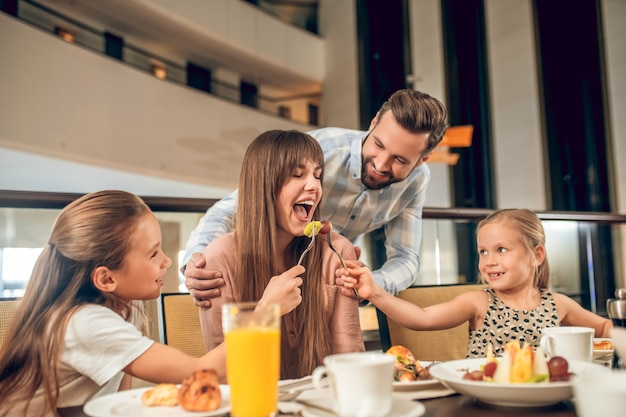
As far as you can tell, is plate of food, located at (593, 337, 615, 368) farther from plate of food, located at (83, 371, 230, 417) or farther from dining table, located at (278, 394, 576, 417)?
plate of food, located at (83, 371, 230, 417)

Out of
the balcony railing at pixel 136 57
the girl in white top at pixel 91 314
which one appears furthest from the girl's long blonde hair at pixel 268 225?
the balcony railing at pixel 136 57

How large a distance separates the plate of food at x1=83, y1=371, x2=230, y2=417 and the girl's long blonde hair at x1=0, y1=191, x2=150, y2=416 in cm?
26

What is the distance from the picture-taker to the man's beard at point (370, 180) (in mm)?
2242

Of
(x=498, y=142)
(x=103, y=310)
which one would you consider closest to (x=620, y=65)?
(x=498, y=142)

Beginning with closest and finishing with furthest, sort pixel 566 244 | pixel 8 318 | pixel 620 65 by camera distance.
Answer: pixel 8 318, pixel 566 244, pixel 620 65

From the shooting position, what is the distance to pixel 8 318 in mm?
1379

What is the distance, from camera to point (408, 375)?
42.8 inches

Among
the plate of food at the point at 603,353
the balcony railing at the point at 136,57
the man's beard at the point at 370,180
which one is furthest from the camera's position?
the balcony railing at the point at 136,57

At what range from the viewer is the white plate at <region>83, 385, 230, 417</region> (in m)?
0.84

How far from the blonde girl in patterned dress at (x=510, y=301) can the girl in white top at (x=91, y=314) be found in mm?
730

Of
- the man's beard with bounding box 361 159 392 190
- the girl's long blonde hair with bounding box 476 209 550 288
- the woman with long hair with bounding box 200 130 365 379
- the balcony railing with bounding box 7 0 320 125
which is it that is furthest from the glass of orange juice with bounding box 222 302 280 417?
the balcony railing with bounding box 7 0 320 125

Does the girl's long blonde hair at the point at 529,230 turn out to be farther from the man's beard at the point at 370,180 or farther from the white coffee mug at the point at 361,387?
the white coffee mug at the point at 361,387

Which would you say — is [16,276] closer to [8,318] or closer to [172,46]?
[8,318]

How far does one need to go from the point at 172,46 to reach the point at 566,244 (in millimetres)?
7838
